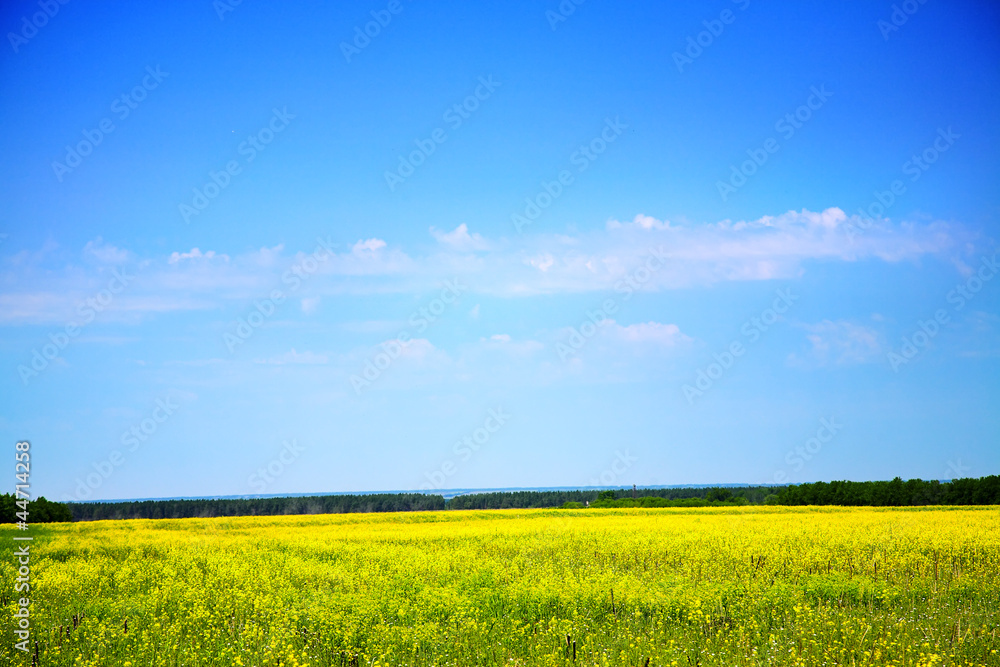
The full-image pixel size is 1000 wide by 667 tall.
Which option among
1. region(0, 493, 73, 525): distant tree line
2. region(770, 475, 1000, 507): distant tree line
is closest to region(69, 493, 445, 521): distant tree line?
region(0, 493, 73, 525): distant tree line

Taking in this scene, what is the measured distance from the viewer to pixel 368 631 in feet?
35.0

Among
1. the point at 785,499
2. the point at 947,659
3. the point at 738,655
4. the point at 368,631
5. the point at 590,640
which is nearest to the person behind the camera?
the point at 947,659

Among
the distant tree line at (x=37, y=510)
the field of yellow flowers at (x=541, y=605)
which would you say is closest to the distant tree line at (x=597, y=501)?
the distant tree line at (x=37, y=510)

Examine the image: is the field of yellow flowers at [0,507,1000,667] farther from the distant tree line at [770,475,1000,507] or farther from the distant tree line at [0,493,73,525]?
the distant tree line at [770,475,1000,507]

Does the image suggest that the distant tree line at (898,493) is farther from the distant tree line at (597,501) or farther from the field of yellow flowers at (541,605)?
the field of yellow flowers at (541,605)

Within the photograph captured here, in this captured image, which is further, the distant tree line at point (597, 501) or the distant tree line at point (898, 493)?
the distant tree line at point (898, 493)

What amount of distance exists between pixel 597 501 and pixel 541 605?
55995 millimetres

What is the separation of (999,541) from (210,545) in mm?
24647

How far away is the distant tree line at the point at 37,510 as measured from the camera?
49.0 meters

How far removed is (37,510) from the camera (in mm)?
51562

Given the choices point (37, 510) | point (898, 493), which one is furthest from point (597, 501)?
point (37, 510)

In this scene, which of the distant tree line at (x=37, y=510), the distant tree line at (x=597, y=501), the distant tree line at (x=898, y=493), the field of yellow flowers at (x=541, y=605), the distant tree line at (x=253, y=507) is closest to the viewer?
the field of yellow flowers at (x=541, y=605)

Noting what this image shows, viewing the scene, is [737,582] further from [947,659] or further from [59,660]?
[59,660]

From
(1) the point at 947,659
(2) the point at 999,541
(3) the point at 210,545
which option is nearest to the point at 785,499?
(2) the point at 999,541
